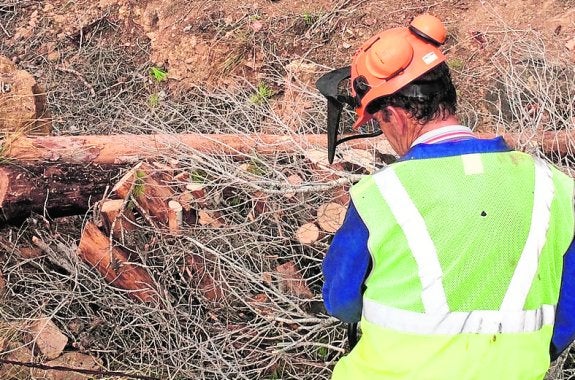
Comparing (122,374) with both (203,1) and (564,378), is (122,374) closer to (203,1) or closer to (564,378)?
(564,378)

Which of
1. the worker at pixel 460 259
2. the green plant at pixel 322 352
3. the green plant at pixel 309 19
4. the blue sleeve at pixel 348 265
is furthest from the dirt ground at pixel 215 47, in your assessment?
the worker at pixel 460 259

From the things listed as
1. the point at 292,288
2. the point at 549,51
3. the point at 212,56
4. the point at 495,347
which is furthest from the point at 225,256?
the point at 549,51

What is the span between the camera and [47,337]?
3.19 metres

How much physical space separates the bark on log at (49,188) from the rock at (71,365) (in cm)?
75

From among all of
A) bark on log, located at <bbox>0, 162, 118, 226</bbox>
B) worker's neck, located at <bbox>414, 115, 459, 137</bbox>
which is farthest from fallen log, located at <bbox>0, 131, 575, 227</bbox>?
worker's neck, located at <bbox>414, 115, 459, 137</bbox>

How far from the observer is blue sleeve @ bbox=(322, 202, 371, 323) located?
1.67 meters

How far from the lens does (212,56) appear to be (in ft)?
16.0

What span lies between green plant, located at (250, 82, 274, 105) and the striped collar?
2.79 metres

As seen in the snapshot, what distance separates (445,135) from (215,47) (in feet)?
11.3

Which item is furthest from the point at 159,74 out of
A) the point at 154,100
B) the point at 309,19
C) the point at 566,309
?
the point at 566,309

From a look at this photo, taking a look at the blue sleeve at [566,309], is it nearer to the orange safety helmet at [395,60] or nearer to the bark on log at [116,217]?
the orange safety helmet at [395,60]

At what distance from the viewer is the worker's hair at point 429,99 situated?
1.80m

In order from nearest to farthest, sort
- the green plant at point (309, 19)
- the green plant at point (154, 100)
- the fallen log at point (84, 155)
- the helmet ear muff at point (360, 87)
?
the helmet ear muff at point (360, 87) < the fallen log at point (84, 155) < the green plant at point (154, 100) < the green plant at point (309, 19)

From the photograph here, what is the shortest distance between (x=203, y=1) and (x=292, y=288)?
2.98m
